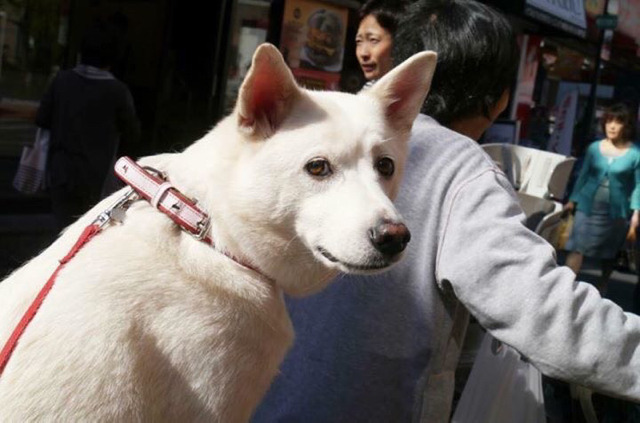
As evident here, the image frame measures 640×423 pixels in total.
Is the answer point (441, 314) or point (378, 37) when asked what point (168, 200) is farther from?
point (378, 37)

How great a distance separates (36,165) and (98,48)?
0.91 metres

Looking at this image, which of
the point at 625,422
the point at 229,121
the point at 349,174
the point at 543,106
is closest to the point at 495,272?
the point at 349,174

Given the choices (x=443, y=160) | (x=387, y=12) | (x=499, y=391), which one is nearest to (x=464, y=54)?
(x=443, y=160)

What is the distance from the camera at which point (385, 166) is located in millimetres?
1981

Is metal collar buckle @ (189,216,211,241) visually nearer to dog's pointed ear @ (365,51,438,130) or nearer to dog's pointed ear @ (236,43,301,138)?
dog's pointed ear @ (236,43,301,138)

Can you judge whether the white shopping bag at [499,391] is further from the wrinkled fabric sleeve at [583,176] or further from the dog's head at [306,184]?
the wrinkled fabric sleeve at [583,176]

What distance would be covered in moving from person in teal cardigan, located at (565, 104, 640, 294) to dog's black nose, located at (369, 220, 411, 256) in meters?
7.04

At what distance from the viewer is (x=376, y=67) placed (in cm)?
330

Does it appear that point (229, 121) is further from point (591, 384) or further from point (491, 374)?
point (491, 374)

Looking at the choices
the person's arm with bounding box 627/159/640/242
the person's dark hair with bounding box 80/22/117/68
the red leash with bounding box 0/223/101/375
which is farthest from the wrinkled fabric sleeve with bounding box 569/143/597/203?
Answer: the red leash with bounding box 0/223/101/375

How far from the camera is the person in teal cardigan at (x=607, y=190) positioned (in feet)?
27.8

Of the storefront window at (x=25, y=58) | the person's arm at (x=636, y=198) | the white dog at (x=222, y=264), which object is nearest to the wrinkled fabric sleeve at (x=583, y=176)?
the person's arm at (x=636, y=198)

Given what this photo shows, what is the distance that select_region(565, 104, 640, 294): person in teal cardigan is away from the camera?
848cm

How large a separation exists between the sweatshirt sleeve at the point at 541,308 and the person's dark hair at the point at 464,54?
1.82ft
